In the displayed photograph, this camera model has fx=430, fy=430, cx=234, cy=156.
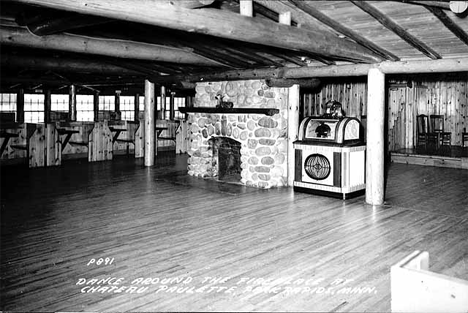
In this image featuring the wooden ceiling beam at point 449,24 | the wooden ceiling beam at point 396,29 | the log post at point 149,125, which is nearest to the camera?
the wooden ceiling beam at point 449,24

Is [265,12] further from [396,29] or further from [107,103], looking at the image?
[107,103]

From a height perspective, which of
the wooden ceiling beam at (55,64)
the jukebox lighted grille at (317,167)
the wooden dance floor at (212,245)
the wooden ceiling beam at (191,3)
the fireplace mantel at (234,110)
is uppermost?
the wooden ceiling beam at (55,64)

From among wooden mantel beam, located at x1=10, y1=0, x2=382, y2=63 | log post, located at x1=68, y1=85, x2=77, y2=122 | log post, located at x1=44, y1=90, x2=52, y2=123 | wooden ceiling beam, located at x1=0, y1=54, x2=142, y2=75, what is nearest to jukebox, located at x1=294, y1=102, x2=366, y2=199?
wooden mantel beam, located at x1=10, y1=0, x2=382, y2=63

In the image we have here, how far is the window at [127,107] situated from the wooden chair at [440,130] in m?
10.4

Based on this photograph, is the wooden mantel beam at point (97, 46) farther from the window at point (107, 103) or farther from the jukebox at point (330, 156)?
the window at point (107, 103)

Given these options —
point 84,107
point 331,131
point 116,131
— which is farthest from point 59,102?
point 331,131

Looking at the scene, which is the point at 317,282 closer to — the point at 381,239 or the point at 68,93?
the point at 381,239

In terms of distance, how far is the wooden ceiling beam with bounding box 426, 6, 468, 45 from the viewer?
15.8 feet

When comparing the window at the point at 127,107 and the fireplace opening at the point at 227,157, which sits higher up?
the window at the point at 127,107

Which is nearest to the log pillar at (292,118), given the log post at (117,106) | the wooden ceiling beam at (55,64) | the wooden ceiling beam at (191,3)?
the wooden ceiling beam at (55,64)

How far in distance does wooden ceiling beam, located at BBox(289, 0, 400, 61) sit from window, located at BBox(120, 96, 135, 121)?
11.1 metres

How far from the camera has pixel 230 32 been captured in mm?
4664

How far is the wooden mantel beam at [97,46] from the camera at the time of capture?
Answer: 5871 mm

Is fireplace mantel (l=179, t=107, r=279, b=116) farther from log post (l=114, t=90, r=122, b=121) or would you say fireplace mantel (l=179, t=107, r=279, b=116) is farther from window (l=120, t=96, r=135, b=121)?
window (l=120, t=96, r=135, b=121)
